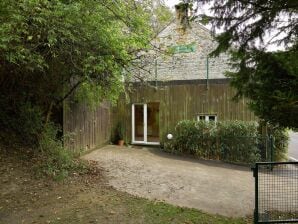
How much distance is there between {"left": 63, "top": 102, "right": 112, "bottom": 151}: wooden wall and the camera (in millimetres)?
11117

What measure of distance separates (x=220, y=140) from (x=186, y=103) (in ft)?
8.99

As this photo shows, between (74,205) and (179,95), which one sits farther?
(179,95)

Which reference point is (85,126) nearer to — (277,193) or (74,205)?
(74,205)

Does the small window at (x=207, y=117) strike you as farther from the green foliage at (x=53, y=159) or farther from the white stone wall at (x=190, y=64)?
the green foliage at (x=53, y=159)

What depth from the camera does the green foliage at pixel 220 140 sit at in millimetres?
12180

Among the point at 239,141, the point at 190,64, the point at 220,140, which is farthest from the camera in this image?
the point at 190,64

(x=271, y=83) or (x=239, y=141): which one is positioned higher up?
(x=271, y=83)

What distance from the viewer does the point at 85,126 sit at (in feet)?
40.7

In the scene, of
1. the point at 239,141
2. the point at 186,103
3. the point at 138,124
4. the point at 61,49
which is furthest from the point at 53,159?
the point at 186,103

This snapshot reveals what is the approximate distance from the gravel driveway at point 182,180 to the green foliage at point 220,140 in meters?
0.62

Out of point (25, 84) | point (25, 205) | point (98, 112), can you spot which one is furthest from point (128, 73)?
point (25, 205)

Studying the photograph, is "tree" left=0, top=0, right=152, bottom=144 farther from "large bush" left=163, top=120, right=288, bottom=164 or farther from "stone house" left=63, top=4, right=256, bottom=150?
"large bush" left=163, top=120, right=288, bottom=164

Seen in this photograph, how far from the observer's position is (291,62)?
4367mm

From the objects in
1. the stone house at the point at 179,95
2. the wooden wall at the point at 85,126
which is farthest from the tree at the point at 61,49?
the stone house at the point at 179,95
